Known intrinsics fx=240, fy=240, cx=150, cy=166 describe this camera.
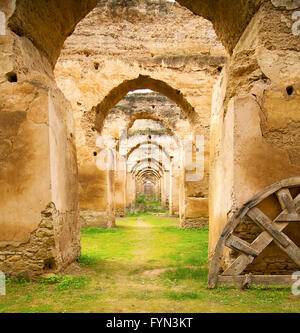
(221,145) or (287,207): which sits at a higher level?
(221,145)

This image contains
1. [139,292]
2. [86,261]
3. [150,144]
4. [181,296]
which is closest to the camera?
[181,296]

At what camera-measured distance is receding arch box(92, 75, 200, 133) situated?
351 inches

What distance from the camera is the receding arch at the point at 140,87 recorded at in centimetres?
892

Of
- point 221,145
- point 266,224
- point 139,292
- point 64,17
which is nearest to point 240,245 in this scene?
point 266,224

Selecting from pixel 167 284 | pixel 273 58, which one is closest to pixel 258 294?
pixel 167 284

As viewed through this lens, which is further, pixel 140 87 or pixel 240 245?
pixel 140 87

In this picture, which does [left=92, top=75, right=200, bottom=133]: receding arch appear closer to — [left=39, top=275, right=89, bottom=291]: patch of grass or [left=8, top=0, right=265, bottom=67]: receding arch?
[left=8, top=0, right=265, bottom=67]: receding arch

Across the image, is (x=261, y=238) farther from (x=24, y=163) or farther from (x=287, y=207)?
(x=24, y=163)

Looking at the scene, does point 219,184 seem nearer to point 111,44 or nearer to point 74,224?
point 74,224

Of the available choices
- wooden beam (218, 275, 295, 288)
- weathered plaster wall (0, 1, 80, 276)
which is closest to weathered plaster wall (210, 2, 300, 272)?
wooden beam (218, 275, 295, 288)

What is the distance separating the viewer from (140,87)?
31.6ft

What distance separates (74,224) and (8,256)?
1.21m

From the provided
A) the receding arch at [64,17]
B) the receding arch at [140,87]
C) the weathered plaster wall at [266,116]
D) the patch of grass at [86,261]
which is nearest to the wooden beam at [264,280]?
the weathered plaster wall at [266,116]

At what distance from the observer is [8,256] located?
3.10 metres
